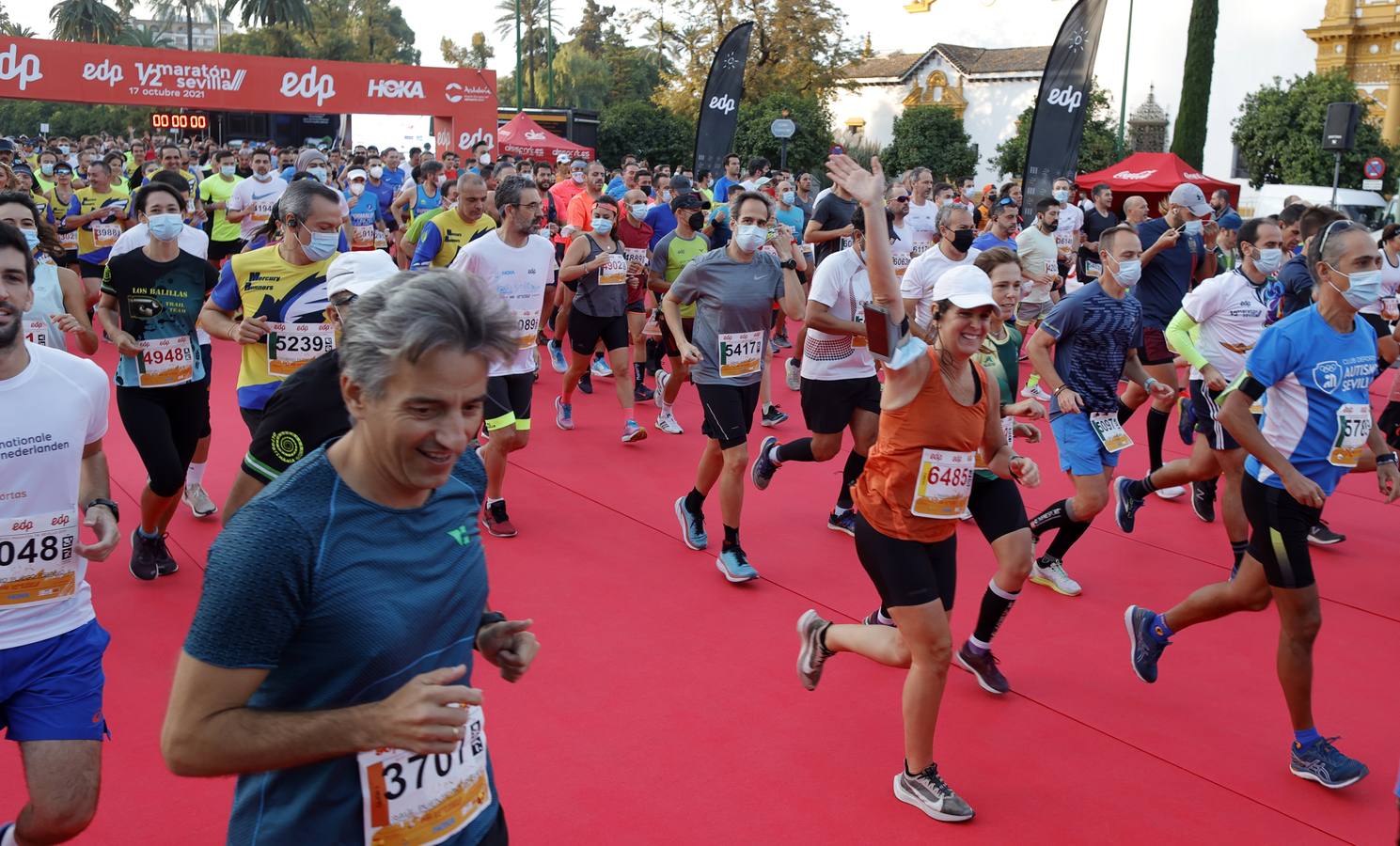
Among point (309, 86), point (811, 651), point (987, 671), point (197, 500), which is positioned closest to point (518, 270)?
point (197, 500)

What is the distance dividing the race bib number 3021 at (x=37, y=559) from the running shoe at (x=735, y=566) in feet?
11.6

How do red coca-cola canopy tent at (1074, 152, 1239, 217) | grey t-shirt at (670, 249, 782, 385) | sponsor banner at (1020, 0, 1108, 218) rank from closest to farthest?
grey t-shirt at (670, 249, 782, 385)
sponsor banner at (1020, 0, 1108, 218)
red coca-cola canopy tent at (1074, 152, 1239, 217)

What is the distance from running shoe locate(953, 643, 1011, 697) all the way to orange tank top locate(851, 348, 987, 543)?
3.50ft

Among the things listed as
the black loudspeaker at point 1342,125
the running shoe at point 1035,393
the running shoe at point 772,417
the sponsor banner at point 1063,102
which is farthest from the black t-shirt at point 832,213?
the black loudspeaker at point 1342,125

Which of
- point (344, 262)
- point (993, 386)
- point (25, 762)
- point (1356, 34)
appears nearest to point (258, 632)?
point (25, 762)

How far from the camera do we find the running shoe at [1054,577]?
20.3 ft

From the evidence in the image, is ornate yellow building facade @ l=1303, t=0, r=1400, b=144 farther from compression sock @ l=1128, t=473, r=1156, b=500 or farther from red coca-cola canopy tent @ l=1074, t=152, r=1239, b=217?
compression sock @ l=1128, t=473, r=1156, b=500

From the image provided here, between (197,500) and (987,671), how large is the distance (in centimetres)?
460

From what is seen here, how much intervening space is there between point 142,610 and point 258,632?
14.4ft

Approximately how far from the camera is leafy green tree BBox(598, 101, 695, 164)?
3800 cm

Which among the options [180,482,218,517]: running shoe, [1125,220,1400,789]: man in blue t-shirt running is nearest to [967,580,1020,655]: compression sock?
[1125,220,1400,789]: man in blue t-shirt running

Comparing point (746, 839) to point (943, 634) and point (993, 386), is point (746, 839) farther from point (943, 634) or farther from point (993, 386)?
point (993, 386)

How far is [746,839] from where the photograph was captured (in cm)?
383

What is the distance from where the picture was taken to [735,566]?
20.2 ft
